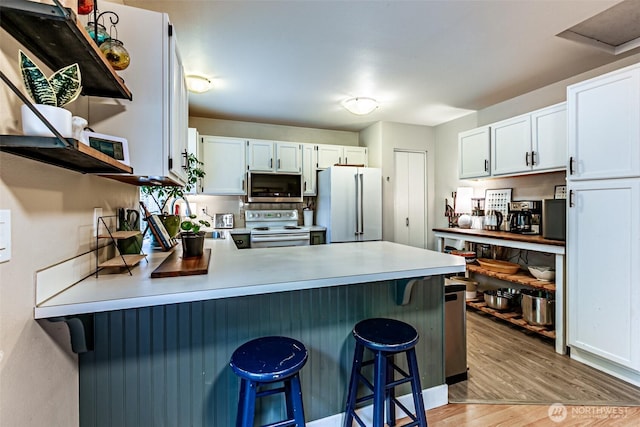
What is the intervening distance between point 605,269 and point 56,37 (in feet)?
10.9

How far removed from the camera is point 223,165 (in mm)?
4082

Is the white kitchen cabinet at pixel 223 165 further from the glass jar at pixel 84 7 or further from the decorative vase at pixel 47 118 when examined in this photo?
the decorative vase at pixel 47 118

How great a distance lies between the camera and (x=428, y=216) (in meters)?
4.93

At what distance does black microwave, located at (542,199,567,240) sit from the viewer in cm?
Answer: 255

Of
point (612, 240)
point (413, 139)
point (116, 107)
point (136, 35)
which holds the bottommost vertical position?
point (612, 240)

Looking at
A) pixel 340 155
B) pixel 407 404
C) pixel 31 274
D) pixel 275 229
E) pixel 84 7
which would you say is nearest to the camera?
pixel 31 274

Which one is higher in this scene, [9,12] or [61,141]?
[9,12]

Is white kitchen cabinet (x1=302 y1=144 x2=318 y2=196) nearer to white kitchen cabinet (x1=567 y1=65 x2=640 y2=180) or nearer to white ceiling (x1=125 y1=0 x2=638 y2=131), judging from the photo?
white ceiling (x1=125 y1=0 x2=638 y2=131)

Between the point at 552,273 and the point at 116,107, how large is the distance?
12.0 feet

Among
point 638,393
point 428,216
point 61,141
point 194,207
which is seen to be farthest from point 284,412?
point 428,216

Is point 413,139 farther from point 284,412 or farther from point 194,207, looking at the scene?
point 284,412

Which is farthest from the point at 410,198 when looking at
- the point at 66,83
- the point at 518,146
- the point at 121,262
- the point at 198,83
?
the point at 66,83

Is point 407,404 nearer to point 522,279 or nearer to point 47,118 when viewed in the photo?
point 522,279

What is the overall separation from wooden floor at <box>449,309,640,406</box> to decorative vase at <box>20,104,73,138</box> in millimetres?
2438
